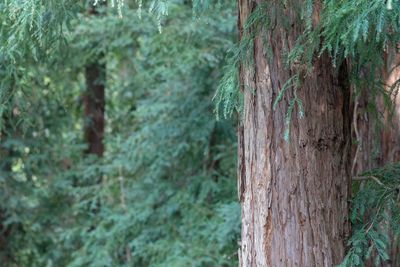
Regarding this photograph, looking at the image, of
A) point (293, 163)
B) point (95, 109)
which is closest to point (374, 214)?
point (293, 163)

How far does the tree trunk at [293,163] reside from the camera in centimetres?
350

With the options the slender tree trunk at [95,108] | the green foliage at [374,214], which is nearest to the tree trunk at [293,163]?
the green foliage at [374,214]

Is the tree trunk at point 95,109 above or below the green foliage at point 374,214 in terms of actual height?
above

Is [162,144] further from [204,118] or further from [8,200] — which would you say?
[8,200]

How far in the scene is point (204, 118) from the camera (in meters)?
8.65

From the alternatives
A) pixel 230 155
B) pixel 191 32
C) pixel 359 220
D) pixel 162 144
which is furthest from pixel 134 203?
pixel 359 220

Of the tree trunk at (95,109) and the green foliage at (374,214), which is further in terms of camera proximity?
the tree trunk at (95,109)

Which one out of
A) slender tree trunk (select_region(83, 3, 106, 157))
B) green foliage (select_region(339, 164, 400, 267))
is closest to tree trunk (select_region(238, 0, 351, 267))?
green foliage (select_region(339, 164, 400, 267))

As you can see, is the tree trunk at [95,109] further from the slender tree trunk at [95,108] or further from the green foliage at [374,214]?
the green foliage at [374,214]

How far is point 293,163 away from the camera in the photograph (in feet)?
11.5

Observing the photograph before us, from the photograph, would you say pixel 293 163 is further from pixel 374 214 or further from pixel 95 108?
pixel 95 108

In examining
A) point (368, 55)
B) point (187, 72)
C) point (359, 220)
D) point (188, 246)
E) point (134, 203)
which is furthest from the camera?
point (134, 203)

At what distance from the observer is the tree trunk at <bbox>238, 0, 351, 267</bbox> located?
138 inches

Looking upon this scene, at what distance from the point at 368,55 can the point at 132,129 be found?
757 cm
